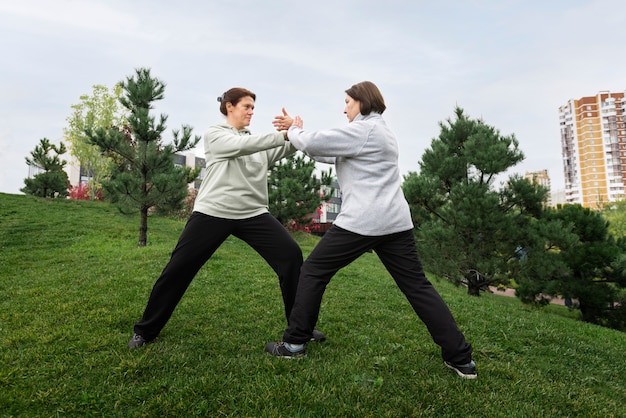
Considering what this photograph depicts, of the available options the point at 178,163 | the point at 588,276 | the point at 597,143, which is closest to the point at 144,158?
the point at 588,276

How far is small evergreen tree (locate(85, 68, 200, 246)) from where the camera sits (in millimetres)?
12008

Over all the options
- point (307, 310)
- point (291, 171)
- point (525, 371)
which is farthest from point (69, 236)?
point (525, 371)

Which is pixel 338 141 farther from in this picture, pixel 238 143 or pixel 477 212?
pixel 477 212

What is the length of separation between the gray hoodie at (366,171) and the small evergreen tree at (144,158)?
10179mm

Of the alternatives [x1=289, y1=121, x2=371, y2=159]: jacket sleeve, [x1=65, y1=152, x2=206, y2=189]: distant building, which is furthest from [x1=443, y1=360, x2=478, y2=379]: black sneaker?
[x1=65, y1=152, x2=206, y2=189]: distant building

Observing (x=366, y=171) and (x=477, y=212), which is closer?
(x=366, y=171)

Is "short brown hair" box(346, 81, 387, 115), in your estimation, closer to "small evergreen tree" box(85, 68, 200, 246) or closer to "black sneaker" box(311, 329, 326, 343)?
"black sneaker" box(311, 329, 326, 343)

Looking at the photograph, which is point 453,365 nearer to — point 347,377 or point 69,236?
point 347,377

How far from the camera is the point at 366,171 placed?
2770 mm

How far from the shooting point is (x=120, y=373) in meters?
2.60

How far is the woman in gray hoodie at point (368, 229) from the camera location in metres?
2.70

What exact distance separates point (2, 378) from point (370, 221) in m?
2.57

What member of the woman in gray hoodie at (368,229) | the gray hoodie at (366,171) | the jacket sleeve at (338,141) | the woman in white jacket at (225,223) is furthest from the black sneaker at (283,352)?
the jacket sleeve at (338,141)

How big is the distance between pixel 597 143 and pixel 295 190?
97.4 m
